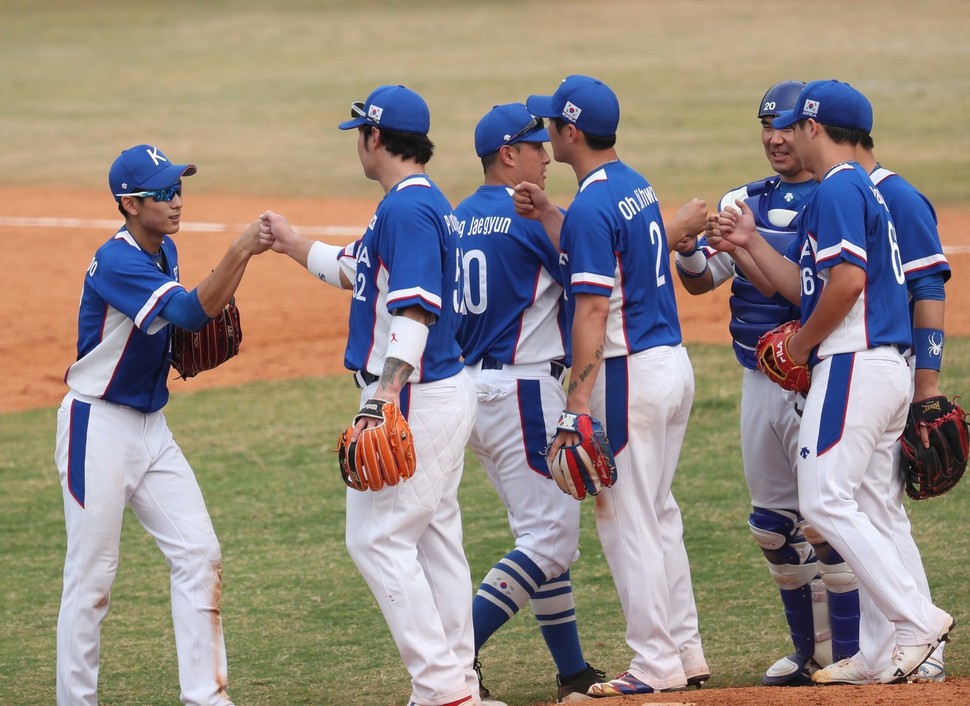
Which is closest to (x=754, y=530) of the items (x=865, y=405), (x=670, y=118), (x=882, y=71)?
(x=865, y=405)

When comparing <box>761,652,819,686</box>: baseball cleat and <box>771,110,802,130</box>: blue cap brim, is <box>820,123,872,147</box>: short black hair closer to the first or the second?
<box>771,110,802,130</box>: blue cap brim

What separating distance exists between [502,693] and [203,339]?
1.81m

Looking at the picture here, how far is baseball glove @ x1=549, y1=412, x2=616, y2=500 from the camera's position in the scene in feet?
15.3

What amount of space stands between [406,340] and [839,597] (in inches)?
82.4

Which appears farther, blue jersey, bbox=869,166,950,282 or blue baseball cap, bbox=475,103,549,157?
blue baseball cap, bbox=475,103,549,157

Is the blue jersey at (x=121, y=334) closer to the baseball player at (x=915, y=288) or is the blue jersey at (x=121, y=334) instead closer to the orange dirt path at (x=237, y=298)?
the baseball player at (x=915, y=288)

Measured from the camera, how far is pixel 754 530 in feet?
18.1

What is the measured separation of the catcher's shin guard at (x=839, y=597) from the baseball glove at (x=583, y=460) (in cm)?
99

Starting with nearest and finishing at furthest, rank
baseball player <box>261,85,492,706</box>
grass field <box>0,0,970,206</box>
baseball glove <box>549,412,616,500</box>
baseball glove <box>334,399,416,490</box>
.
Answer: baseball glove <box>334,399,416,490</box>, baseball player <box>261,85,492,706</box>, baseball glove <box>549,412,616,500</box>, grass field <box>0,0,970,206</box>

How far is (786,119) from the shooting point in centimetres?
507

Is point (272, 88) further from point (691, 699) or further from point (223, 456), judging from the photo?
point (691, 699)

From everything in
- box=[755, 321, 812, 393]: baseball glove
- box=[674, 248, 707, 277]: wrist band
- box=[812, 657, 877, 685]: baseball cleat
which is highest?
box=[674, 248, 707, 277]: wrist band

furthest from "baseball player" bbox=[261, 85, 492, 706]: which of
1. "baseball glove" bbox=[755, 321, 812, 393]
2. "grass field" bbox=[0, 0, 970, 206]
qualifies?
"grass field" bbox=[0, 0, 970, 206]

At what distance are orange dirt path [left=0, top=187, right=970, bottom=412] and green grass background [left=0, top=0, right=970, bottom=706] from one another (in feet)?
1.94
